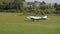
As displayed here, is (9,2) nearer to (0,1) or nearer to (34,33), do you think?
(0,1)

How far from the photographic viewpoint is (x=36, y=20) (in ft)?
39.3

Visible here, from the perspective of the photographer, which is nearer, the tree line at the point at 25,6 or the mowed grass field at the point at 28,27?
the mowed grass field at the point at 28,27

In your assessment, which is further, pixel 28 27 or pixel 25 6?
pixel 25 6

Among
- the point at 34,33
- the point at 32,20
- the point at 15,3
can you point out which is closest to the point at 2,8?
the point at 15,3

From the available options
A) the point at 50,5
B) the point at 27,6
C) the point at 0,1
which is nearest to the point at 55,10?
the point at 50,5

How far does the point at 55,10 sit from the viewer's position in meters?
20.0

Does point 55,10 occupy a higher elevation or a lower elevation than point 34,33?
lower

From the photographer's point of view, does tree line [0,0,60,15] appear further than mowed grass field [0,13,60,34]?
Yes

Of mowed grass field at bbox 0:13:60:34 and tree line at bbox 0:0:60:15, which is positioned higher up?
mowed grass field at bbox 0:13:60:34

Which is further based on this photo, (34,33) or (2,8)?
(2,8)

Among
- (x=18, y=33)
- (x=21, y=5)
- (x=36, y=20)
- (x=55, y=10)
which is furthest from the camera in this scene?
(x=21, y=5)

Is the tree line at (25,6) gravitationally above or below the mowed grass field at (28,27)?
below

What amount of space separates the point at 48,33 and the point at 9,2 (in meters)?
16.7

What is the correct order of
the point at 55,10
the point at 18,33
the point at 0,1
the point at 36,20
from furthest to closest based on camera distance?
the point at 0,1, the point at 55,10, the point at 36,20, the point at 18,33
